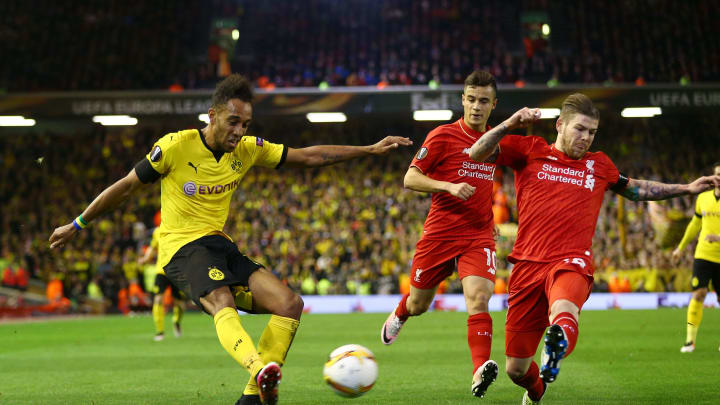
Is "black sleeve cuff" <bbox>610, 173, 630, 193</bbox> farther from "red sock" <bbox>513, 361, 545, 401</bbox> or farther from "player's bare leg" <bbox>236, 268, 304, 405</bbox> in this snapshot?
"player's bare leg" <bbox>236, 268, 304, 405</bbox>

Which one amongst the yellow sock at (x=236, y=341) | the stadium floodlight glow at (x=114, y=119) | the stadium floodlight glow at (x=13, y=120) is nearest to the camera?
the yellow sock at (x=236, y=341)

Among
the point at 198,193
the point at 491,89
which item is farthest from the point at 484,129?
the point at 198,193

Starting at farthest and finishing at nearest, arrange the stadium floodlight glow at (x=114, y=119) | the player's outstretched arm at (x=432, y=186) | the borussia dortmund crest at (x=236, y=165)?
the stadium floodlight glow at (x=114, y=119), the borussia dortmund crest at (x=236, y=165), the player's outstretched arm at (x=432, y=186)

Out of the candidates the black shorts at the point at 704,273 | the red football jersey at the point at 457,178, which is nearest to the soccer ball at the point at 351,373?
the red football jersey at the point at 457,178

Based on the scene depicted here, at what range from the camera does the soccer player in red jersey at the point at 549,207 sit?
5449 millimetres

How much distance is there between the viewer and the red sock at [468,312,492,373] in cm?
617

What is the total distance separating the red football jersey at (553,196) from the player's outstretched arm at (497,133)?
0.84ft

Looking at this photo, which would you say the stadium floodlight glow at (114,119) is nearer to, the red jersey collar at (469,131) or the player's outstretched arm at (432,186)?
the red jersey collar at (469,131)

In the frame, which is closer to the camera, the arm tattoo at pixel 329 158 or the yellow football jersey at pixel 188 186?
the yellow football jersey at pixel 188 186

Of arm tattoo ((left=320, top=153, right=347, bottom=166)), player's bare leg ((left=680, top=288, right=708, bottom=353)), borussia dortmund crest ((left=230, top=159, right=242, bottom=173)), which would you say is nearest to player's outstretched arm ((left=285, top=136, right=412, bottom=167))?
arm tattoo ((left=320, top=153, right=347, bottom=166))

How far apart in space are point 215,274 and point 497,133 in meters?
2.18

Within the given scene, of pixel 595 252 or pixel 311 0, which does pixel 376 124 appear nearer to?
pixel 311 0

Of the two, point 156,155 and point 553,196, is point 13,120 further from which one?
point 553,196

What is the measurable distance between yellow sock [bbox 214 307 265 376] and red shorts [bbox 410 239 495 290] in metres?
2.21
